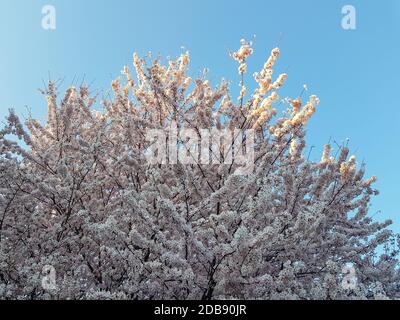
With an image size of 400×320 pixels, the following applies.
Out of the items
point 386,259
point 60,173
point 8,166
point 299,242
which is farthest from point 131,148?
point 386,259

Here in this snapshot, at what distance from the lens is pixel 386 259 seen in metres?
10.1

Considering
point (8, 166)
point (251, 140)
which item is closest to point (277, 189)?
point (251, 140)

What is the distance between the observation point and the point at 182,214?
632cm

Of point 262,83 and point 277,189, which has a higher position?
point 262,83

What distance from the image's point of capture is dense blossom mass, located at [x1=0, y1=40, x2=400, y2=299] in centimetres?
582

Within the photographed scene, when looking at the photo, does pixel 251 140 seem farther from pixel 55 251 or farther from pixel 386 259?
pixel 386 259

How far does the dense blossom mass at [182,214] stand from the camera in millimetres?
5820

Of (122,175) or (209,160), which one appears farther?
(122,175)

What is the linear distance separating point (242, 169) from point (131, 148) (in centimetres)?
257
